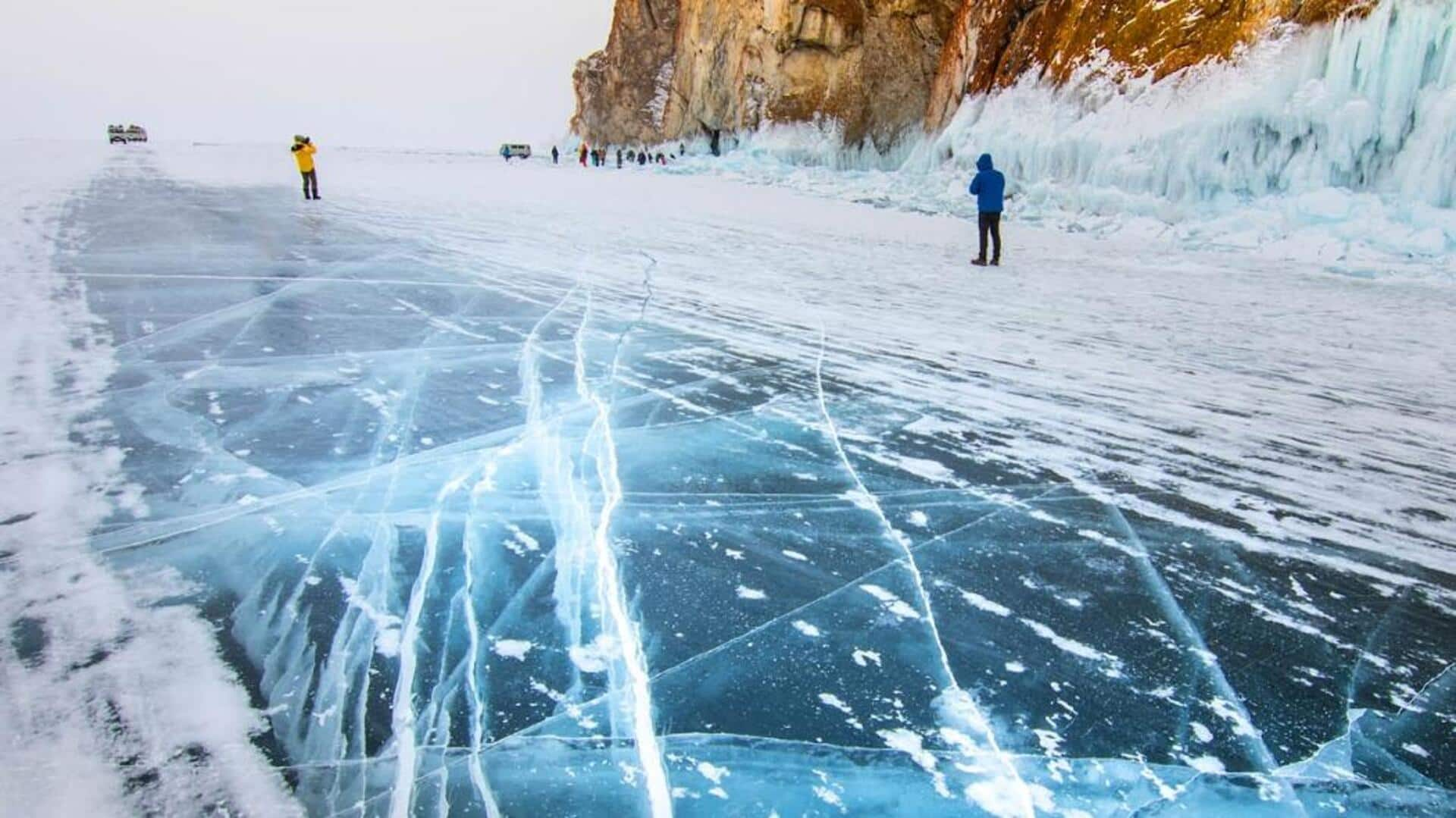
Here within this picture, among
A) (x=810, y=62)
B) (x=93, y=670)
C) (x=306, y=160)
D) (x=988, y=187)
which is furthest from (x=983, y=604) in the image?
(x=810, y=62)

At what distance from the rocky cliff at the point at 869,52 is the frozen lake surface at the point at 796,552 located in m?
12.4

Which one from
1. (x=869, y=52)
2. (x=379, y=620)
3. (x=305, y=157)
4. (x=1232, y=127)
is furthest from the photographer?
(x=869, y=52)

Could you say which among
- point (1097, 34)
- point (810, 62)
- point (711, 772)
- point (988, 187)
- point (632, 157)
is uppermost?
point (810, 62)

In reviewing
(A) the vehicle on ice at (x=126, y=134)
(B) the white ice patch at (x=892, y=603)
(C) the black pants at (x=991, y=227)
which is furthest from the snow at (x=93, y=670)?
(A) the vehicle on ice at (x=126, y=134)

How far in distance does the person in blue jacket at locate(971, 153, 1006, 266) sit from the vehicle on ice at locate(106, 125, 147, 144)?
59.6 metres

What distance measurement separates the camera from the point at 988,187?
9727 millimetres

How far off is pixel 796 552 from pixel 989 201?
26.8 feet

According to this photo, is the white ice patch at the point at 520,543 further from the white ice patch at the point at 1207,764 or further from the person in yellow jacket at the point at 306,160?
the person in yellow jacket at the point at 306,160

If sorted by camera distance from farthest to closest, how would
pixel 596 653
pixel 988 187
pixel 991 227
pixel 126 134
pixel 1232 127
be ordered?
pixel 126 134, pixel 1232 127, pixel 988 187, pixel 991 227, pixel 596 653

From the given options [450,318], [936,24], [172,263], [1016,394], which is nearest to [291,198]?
[172,263]

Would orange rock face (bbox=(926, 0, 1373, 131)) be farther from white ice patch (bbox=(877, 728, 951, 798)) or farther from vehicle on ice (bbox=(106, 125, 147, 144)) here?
vehicle on ice (bbox=(106, 125, 147, 144))

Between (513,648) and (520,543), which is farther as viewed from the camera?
(520,543)

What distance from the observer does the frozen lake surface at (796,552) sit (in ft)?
5.54

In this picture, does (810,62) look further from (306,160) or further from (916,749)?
(916,749)
